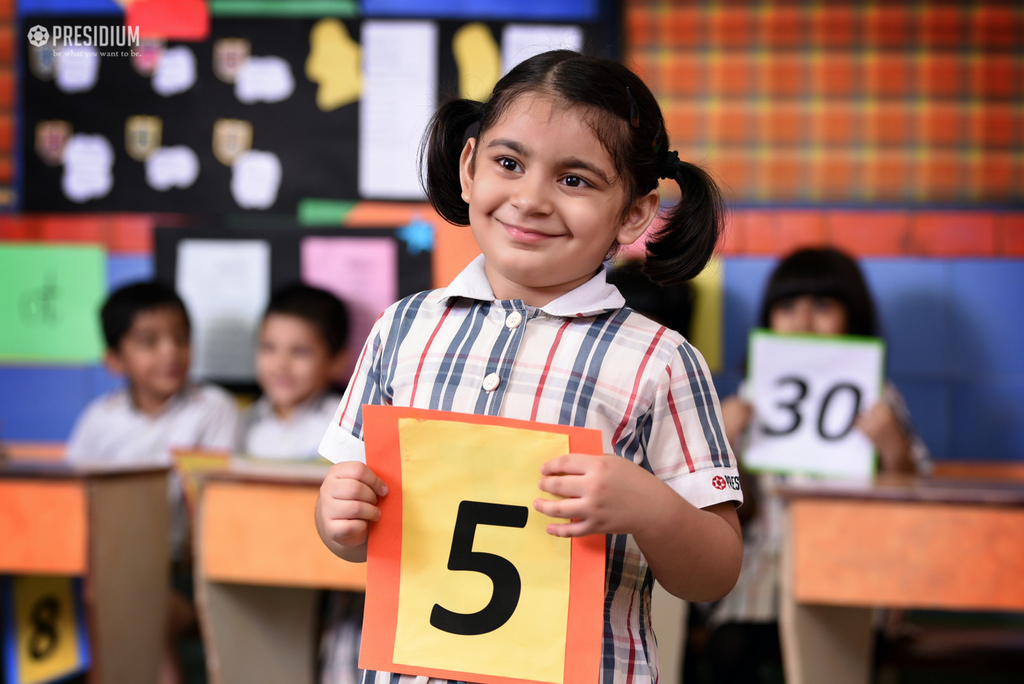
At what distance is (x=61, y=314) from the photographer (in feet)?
9.45

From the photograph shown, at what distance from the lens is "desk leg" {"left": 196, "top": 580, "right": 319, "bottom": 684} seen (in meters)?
1.94

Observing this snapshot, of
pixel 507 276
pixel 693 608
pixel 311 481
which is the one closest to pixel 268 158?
pixel 311 481

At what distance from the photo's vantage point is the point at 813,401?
2.13 meters

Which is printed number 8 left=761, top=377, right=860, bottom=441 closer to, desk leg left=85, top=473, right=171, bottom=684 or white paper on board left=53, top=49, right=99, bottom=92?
desk leg left=85, top=473, right=171, bottom=684

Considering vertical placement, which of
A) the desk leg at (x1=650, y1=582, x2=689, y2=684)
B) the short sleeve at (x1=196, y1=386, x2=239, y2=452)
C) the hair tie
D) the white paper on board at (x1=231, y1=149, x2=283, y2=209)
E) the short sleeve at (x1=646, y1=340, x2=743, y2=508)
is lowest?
the desk leg at (x1=650, y1=582, x2=689, y2=684)

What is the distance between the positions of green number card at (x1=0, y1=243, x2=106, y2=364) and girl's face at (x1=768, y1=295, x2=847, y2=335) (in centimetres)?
216

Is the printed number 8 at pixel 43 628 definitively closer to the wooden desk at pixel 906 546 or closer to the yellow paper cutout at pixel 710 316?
the wooden desk at pixel 906 546

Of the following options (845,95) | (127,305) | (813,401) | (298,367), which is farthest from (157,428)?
(845,95)

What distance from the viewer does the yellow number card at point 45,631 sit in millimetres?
2156

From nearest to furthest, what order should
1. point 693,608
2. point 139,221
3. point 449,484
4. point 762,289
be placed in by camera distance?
point 449,484 → point 693,608 → point 762,289 → point 139,221

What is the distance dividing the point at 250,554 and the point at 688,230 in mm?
1376

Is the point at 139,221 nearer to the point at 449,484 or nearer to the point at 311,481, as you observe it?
the point at 311,481

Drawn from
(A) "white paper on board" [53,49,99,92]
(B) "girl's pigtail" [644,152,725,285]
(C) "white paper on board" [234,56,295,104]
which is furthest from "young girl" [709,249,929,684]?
(A) "white paper on board" [53,49,99,92]

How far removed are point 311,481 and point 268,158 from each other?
54.6 inches
